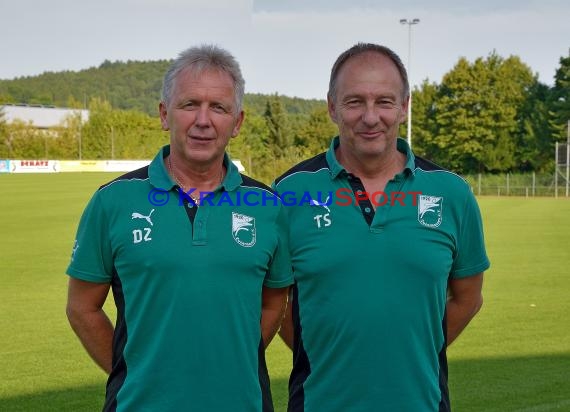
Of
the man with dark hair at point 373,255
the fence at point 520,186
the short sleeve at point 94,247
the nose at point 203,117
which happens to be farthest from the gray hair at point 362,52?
the fence at point 520,186

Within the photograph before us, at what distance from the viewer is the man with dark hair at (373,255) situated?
3021 mm

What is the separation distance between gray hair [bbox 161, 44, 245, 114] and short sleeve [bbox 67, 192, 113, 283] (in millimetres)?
526

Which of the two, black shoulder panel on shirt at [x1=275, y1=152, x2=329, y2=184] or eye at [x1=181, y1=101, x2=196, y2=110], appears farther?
black shoulder panel on shirt at [x1=275, y1=152, x2=329, y2=184]

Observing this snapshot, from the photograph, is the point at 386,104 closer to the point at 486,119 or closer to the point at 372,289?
the point at 372,289

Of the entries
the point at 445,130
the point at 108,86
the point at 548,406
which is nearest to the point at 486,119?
the point at 445,130

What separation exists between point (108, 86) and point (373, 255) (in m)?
183

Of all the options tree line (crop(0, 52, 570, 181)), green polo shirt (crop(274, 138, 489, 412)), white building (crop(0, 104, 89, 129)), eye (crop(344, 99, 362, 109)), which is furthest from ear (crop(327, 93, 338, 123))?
white building (crop(0, 104, 89, 129))

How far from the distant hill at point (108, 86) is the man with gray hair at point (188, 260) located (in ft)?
486

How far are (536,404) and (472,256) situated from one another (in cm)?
345

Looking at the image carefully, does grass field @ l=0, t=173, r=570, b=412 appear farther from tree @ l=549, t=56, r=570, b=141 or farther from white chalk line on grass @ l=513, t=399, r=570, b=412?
tree @ l=549, t=56, r=570, b=141

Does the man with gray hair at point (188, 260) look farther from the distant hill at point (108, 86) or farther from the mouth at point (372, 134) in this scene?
the distant hill at point (108, 86)

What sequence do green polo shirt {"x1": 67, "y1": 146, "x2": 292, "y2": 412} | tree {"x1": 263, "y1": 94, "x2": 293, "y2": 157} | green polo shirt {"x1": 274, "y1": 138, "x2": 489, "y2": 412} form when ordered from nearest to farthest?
green polo shirt {"x1": 67, "y1": 146, "x2": 292, "y2": 412}
green polo shirt {"x1": 274, "y1": 138, "x2": 489, "y2": 412}
tree {"x1": 263, "y1": 94, "x2": 293, "y2": 157}

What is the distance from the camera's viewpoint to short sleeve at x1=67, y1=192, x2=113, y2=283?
9.34ft

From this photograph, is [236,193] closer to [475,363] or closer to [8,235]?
[475,363]
